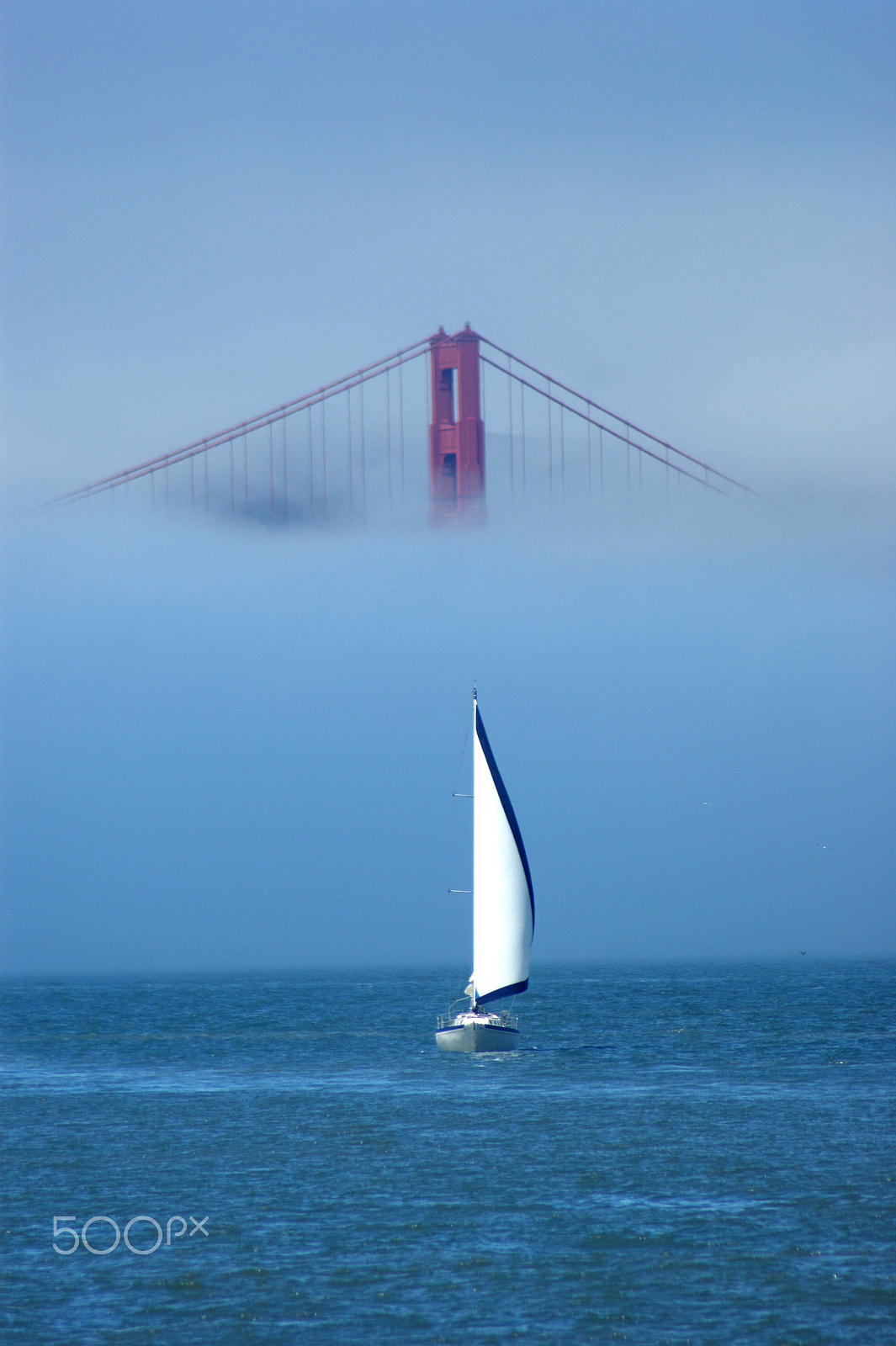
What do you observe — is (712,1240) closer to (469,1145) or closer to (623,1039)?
(469,1145)

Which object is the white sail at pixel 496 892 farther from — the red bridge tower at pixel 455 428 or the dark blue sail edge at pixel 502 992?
the red bridge tower at pixel 455 428

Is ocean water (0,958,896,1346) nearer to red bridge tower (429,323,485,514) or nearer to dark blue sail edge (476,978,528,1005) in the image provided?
dark blue sail edge (476,978,528,1005)

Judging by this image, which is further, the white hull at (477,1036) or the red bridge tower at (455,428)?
the red bridge tower at (455,428)

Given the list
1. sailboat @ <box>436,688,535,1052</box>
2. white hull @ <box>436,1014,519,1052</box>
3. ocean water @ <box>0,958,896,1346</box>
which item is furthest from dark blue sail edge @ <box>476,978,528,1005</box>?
ocean water @ <box>0,958,896,1346</box>

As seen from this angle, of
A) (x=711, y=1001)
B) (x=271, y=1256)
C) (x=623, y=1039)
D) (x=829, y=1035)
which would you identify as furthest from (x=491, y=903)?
(x=711, y=1001)

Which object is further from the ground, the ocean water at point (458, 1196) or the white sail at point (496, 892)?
the white sail at point (496, 892)

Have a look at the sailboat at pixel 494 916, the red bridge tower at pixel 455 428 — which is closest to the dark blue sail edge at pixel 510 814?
the sailboat at pixel 494 916

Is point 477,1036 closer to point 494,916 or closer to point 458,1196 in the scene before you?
point 494,916
